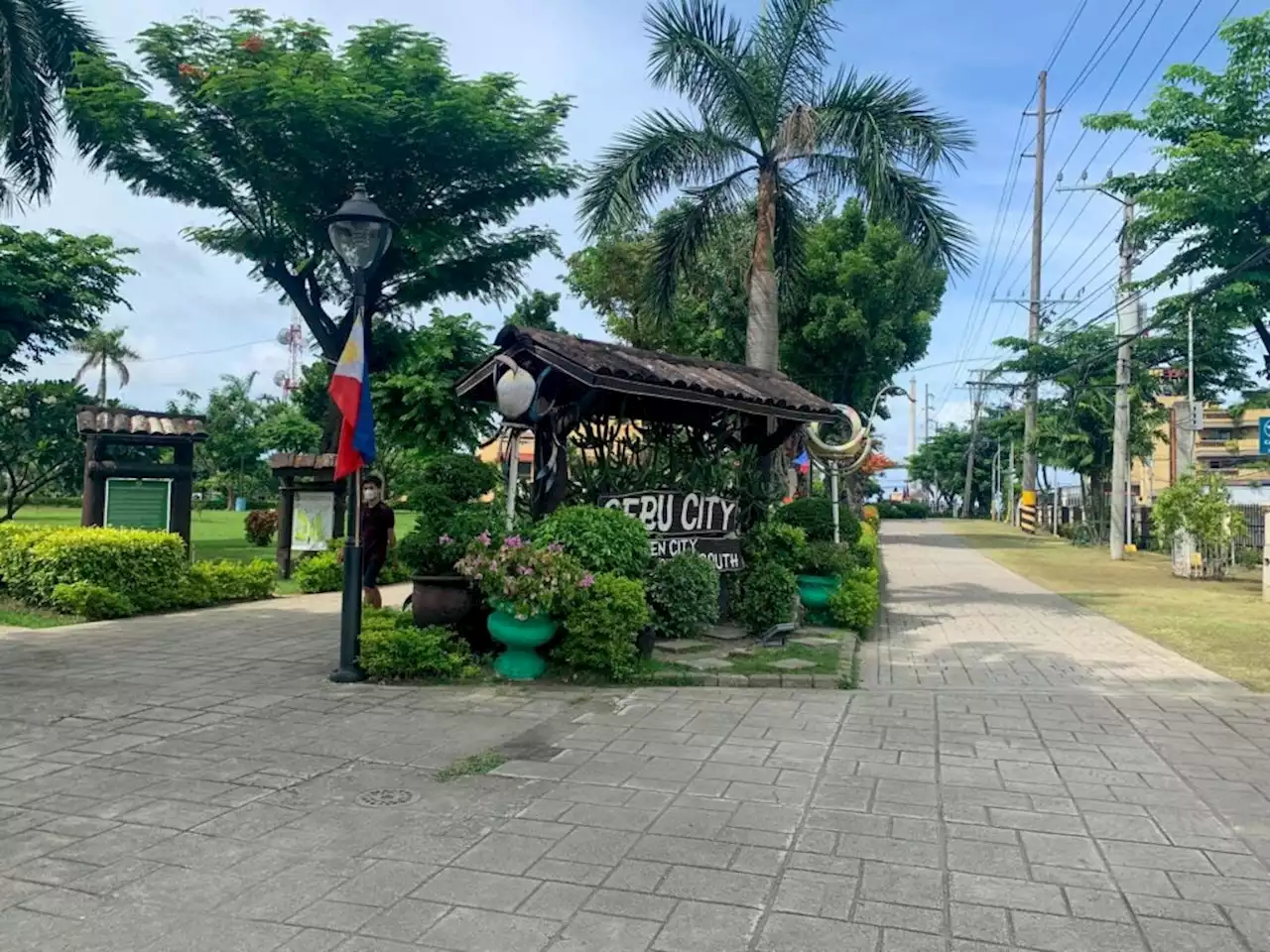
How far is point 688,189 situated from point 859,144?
8.52 feet

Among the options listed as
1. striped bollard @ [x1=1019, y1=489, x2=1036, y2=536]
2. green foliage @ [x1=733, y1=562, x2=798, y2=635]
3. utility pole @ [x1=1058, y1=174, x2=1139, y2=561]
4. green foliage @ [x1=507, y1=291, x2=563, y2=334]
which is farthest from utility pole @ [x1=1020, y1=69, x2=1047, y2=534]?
green foliage @ [x1=733, y1=562, x2=798, y2=635]

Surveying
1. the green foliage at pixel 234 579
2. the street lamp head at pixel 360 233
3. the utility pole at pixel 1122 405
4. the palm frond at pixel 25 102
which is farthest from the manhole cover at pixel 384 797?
the utility pole at pixel 1122 405

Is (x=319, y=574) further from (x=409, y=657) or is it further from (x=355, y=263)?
(x=355, y=263)

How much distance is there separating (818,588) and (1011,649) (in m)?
2.21

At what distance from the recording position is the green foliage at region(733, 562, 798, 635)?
9.67 metres

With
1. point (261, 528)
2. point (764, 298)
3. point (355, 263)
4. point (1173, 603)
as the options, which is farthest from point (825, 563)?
point (261, 528)

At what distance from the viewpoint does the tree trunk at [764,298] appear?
13453mm

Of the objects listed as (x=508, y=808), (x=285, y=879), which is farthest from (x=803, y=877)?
(x=285, y=879)

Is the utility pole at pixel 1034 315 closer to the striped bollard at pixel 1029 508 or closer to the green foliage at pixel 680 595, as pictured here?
the striped bollard at pixel 1029 508

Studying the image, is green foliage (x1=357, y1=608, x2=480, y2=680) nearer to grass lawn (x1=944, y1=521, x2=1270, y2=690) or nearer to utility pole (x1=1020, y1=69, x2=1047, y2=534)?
→ grass lawn (x1=944, y1=521, x2=1270, y2=690)

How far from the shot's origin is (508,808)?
14.8 feet

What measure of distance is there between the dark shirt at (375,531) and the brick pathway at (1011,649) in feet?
17.0

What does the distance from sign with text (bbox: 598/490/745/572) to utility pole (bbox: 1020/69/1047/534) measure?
105 feet

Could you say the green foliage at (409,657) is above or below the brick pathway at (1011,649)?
above
